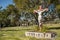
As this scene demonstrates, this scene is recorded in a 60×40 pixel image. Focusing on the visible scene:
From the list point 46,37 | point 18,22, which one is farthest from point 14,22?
point 46,37

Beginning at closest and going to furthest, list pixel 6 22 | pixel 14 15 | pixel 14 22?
pixel 6 22 → pixel 14 22 → pixel 14 15

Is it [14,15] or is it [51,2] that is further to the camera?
[14,15]

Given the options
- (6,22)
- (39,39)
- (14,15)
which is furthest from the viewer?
(14,15)

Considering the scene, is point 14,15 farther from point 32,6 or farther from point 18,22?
A: point 32,6

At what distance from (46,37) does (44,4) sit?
16.4m

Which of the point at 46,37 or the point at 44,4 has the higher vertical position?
the point at 44,4

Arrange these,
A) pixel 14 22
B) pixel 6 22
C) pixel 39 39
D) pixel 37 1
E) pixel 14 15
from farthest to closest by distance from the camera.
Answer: pixel 14 15 < pixel 14 22 < pixel 6 22 < pixel 37 1 < pixel 39 39

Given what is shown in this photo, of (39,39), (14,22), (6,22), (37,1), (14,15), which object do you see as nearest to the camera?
(39,39)

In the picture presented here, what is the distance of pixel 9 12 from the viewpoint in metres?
75.2

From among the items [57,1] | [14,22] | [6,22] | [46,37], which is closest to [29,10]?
[57,1]

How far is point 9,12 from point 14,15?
3.52 meters

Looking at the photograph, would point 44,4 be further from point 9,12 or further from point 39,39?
point 9,12

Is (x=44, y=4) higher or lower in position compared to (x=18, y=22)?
higher

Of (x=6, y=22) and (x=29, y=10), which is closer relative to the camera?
(x=29, y=10)
